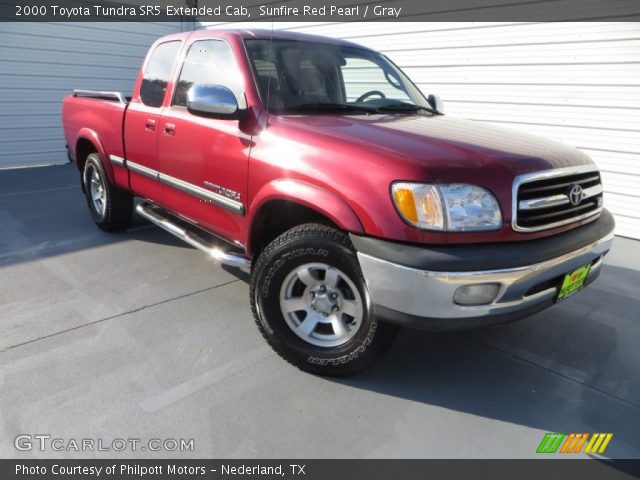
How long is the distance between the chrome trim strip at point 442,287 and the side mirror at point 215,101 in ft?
3.78

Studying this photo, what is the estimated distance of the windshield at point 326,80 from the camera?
2811 mm

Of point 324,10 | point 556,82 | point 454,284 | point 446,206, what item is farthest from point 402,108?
point 324,10

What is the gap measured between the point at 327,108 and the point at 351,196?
95cm

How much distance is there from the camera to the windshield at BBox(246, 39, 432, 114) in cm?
281

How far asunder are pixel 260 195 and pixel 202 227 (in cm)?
99

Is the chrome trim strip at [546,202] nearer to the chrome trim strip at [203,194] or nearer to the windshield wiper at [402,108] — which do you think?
the windshield wiper at [402,108]

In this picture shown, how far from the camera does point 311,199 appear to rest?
2.25 m

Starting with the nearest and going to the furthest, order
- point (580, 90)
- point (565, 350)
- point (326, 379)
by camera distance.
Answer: point (326, 379)
point (565, 350)
point (580, 90)

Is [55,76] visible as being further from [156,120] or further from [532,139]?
[532,139]

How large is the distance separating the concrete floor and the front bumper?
54 cm

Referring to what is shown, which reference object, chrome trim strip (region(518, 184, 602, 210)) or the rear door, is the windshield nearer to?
the rear door

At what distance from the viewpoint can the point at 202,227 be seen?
338 centimetres

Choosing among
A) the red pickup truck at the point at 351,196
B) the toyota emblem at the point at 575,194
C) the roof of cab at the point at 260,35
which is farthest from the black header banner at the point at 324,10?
the toyota emblem at the point at 575,194

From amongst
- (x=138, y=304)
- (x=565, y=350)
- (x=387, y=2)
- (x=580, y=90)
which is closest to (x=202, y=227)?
(x=138, y=304)
